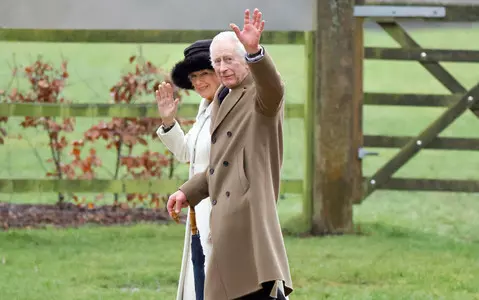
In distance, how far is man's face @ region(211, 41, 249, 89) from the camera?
15.0 ft

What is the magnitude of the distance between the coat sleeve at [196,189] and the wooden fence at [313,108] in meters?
4.50

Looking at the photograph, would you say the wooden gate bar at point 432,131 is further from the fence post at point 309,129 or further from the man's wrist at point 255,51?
the man's wrist at point 255,51

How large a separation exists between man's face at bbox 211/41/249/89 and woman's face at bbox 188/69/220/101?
63 cm

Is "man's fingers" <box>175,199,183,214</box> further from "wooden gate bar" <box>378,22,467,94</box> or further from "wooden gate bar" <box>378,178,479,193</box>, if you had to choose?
"wooden gate bar" <box>378,22,467,94</box>

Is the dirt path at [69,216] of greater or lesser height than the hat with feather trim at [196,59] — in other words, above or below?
below

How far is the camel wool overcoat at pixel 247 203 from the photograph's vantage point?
4504 mm

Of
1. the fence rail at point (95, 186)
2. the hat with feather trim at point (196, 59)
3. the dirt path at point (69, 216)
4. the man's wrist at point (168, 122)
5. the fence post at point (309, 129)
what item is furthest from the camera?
the dirt path at point (69, 216)

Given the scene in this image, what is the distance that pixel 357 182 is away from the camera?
933cm

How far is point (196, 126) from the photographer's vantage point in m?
5.43

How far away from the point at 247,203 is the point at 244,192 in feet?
0.15

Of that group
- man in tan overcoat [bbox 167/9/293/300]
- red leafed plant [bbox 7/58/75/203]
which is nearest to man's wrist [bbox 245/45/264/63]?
man in tan overcoat [bbox 167/9/293/300]

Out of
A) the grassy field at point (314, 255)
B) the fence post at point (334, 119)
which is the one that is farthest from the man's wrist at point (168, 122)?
the fence post at point (334, 119)

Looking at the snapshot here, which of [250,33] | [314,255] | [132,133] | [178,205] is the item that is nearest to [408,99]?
[314,255]

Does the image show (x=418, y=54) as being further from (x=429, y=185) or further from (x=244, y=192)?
(x=244, y=192)
